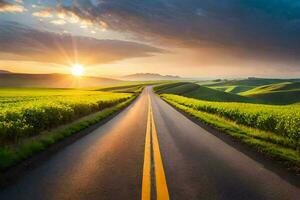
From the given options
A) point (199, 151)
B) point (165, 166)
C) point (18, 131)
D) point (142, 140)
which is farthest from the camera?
point (142, 140)

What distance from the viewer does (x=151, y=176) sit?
21.2 ft

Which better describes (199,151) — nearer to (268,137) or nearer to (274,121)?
(268,137)

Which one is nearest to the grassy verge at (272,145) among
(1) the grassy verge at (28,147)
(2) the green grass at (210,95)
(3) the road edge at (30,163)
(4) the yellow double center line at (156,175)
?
(4) the yellow double center line at (156,175)

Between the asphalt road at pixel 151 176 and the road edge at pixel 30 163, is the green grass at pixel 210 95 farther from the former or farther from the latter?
the asphalt road at pixel 151 176

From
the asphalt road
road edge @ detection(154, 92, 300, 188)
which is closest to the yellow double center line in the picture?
the asphalt road

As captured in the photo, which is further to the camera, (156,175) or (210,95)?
(210,95)

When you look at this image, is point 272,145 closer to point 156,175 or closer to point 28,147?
point 156,175

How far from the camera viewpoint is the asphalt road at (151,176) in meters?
5.39

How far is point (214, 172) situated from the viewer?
694 centimetres

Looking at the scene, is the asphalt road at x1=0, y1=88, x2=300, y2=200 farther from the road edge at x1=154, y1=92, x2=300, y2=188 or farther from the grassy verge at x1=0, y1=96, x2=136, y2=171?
the grassy verge at x1=0, y1=96, x2=136, y2=171

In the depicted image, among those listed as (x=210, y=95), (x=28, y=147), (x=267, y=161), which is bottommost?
(x=210, y=95)

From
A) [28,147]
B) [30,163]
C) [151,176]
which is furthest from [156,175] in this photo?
[28,147]

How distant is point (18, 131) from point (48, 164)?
345 centimetres

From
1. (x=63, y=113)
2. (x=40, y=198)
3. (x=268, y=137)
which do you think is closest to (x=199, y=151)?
(x=268, y=137)
